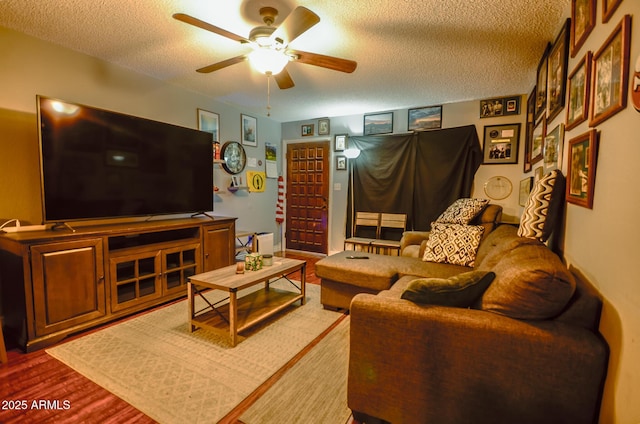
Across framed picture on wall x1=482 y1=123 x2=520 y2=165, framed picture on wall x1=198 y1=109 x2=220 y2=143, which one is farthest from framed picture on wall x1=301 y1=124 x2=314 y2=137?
framed picture on wall x1=482 y1=123 x2=520 y2=165

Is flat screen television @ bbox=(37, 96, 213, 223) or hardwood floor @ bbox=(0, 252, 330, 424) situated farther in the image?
flat screen television @ bbox=(37, 96, 213, 223)

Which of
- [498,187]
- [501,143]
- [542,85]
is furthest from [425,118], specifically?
[542,85]

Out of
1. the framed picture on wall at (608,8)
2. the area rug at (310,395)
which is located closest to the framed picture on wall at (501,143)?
the framed picture on wall at (608,8)

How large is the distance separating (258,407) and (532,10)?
9.58ft

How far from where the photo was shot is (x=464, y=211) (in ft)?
10.5

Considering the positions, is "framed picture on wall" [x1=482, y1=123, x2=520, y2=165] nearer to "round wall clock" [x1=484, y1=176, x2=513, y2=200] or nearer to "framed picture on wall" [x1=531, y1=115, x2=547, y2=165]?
"round wall clock" [x1=484, y1=176, x2=513, y2=200]

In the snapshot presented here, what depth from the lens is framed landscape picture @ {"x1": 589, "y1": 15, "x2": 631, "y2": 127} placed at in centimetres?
105

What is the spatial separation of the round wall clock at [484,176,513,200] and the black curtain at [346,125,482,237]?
21 cm

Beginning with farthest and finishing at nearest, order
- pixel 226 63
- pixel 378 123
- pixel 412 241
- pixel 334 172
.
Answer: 1. pixel 334 172
2. pixel 378 123
3. pixel 412 241
4. pixel 226 63

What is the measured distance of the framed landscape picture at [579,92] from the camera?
1.44 metres

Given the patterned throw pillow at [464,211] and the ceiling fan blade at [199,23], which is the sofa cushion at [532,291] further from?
the ceiling fan blade at [199,23]

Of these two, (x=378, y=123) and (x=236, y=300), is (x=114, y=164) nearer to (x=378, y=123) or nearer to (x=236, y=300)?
(x=236, y=300)

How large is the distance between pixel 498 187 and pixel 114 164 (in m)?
4.28

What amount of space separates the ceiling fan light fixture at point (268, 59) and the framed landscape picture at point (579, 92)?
1.71 meters
